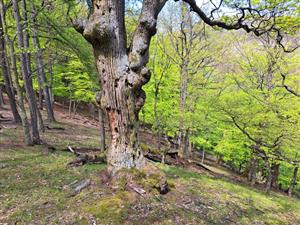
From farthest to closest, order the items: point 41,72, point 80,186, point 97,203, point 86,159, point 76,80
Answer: point 76,80, point 41,72, point 86,159, point 80,186, point 97,203

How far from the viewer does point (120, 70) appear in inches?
157

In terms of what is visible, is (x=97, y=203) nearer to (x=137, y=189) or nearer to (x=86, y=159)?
(x=137, y=189)

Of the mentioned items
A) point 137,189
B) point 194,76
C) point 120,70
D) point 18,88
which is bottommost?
point 137,189

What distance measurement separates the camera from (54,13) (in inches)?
281

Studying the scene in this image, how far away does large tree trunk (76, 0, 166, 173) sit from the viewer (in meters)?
3.79

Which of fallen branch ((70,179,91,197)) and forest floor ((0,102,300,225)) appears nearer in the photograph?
forest floor ((0,102,300,225))

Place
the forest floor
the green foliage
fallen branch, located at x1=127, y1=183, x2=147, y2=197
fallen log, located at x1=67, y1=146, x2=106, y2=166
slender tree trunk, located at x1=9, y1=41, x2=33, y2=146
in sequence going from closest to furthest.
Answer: the forest floor, fallen branch, located at x1=127, y1=183, x2=147, y2=197, fallen log, located at x1=67, y1=146, x2=106, y2=166, slender tree trunk, located at x1=9, y1=41, x2=33, y2=146, the green foliage

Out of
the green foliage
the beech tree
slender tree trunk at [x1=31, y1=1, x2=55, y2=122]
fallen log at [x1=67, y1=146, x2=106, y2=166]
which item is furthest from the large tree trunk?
the green foliage

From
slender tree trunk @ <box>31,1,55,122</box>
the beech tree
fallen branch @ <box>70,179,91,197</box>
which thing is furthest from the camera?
slender tree trunk @ <box>31,1,55,122</box>

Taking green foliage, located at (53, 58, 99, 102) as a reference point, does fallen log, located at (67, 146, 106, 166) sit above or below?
below

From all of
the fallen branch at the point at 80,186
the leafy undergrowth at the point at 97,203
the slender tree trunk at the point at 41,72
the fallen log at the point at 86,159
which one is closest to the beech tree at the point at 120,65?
the fallen branch at the point at 80,186

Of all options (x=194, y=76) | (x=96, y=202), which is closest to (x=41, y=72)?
(x=194, y=76)

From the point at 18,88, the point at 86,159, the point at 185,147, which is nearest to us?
the point at 86,159

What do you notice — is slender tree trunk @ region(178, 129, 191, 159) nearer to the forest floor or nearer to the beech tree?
the forest floor
